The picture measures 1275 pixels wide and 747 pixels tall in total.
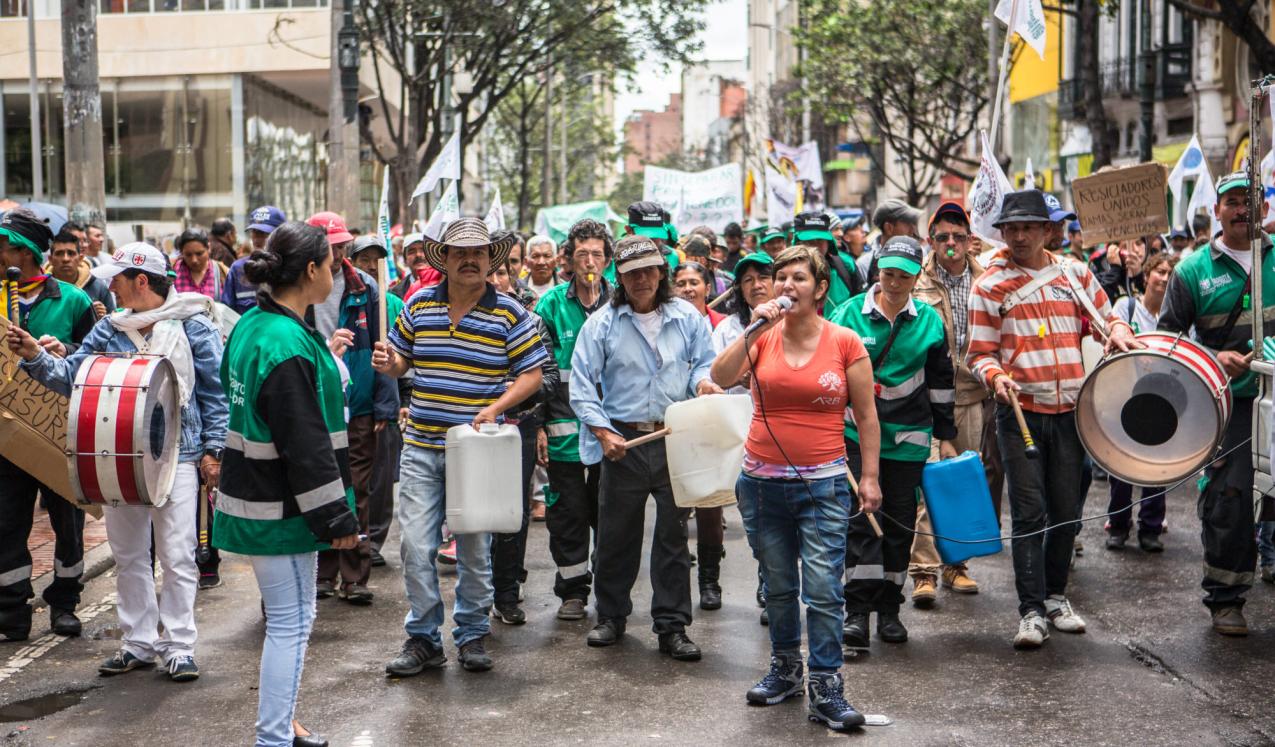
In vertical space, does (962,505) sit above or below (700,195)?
below

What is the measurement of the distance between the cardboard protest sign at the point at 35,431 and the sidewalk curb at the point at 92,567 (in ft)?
4.74

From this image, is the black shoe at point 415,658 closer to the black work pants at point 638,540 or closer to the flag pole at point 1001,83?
the black work pants at point 638,540

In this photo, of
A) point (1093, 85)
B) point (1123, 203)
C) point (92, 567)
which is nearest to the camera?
point (92, 567)

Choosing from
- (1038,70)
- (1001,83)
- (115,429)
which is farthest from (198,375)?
(1038,70)

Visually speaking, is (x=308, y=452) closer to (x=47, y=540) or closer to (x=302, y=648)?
(x=302, y=648)

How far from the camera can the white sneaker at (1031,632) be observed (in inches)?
297

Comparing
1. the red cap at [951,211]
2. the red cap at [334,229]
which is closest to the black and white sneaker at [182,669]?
the red cap at [334,229]

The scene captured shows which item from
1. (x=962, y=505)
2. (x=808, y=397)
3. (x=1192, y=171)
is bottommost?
(x=962, y=505)

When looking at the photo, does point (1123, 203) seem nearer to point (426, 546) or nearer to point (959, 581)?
point (959, 581)

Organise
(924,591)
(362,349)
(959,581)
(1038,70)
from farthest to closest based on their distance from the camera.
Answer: (1038,70) < (362,349) < (959,581) < (924,591)

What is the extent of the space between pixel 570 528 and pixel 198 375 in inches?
83.8

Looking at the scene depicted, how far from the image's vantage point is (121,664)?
7.19 m

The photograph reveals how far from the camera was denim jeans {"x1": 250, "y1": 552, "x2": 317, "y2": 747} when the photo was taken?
5.57 m

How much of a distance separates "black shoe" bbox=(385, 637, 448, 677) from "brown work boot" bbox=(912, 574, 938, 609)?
8.95ft
